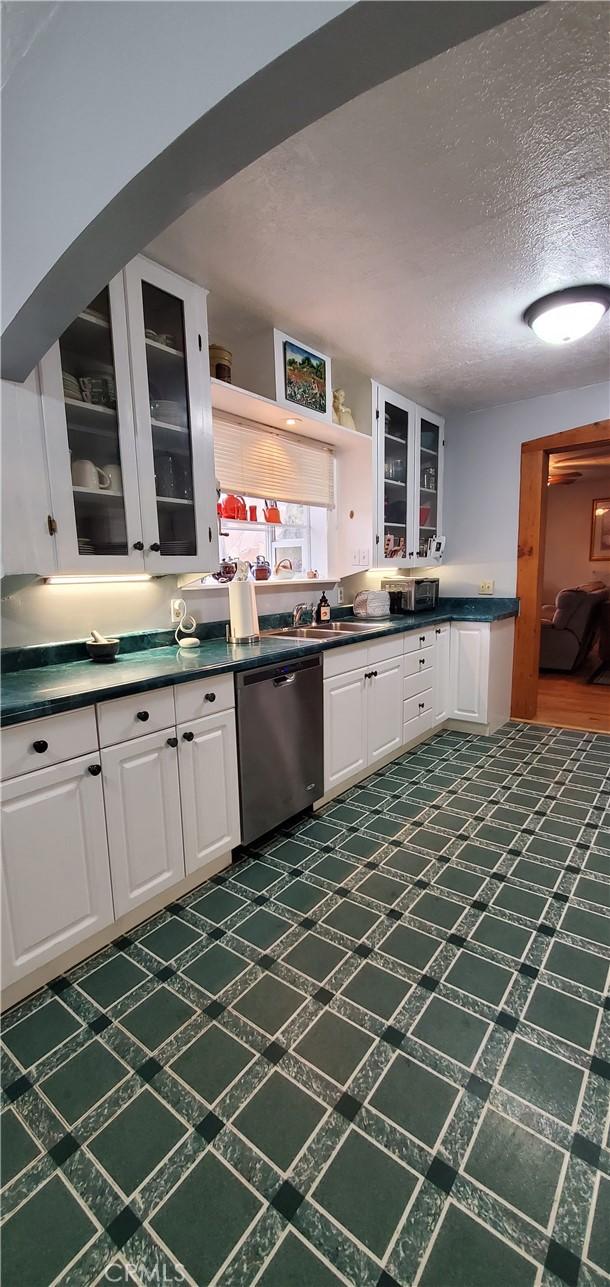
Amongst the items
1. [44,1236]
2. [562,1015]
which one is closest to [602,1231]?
[562,1015]

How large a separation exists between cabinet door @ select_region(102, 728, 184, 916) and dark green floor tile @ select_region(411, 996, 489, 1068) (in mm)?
948

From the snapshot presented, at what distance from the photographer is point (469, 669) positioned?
3764 millimetres

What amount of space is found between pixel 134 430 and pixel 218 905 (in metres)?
1.81

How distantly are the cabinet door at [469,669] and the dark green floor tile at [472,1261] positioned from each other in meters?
3.00

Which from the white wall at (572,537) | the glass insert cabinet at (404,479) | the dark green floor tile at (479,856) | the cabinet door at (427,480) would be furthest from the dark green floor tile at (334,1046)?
the white wall at (572,537)

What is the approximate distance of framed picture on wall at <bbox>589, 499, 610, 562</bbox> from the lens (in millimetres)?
6922

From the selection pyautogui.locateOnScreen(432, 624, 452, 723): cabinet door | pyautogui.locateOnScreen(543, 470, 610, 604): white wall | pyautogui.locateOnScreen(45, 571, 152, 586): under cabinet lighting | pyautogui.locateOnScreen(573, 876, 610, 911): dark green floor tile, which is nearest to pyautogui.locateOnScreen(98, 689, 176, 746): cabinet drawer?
pyautogui.locateOnScreen(45, 571, 152, 586): under cabinet lighting

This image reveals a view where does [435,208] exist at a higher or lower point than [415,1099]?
higher

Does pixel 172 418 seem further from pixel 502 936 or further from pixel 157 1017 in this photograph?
pixel 502 936

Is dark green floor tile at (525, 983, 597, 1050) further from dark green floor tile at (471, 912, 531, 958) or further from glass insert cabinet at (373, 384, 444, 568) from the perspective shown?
glass insert cabinet at (373, 384, 444, 568)

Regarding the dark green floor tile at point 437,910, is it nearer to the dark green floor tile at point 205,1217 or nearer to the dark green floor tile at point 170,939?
the dark green floor tile at point 170,939

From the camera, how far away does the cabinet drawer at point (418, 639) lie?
3260mm

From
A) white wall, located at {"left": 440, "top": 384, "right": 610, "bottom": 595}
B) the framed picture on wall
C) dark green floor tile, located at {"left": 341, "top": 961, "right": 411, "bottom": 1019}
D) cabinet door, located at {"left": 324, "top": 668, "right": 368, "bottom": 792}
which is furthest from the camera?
the framed picture on wall

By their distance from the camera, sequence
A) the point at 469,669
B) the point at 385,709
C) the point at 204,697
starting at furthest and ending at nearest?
1. the point at 469,669
2. the point at 385,709
3. the point at 204,697
